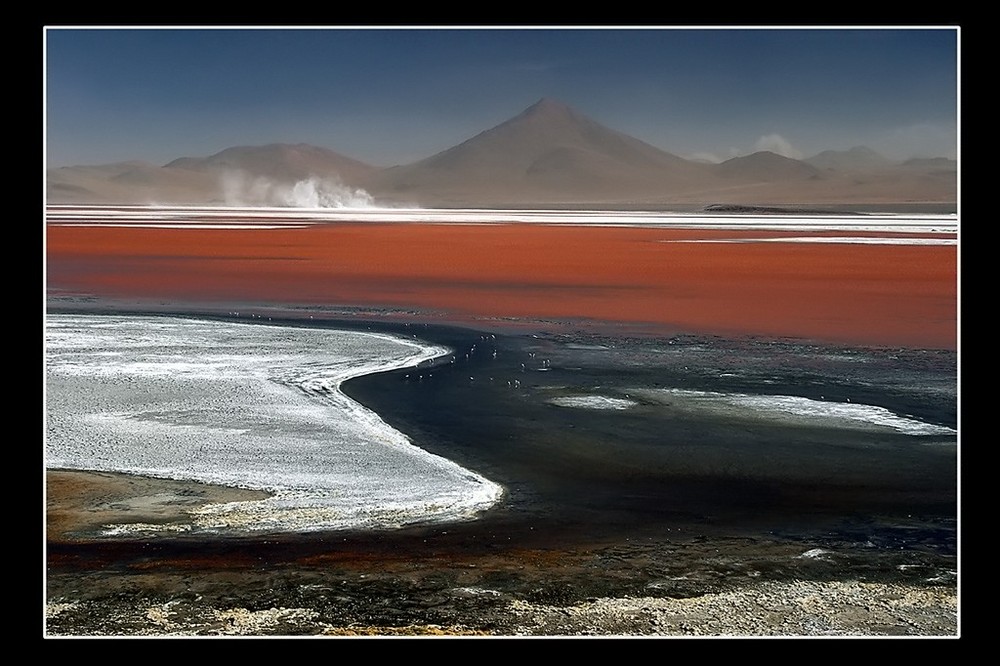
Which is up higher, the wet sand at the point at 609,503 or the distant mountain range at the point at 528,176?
the distant mountain range at the point at 528,176

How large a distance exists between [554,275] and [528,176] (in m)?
4.99

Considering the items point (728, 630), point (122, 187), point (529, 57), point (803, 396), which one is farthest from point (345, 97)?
point (728, 630)

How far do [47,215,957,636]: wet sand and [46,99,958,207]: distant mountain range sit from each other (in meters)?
1.26

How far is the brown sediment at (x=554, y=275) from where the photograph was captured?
40.4 ft


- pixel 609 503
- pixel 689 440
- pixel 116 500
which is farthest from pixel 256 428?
pixel 689 440

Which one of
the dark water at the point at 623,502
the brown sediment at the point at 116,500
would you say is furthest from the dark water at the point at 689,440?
the brown sediment at the point at 116,500

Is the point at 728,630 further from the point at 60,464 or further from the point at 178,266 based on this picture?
the point at 178,266

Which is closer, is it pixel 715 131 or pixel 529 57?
pixel 529 57

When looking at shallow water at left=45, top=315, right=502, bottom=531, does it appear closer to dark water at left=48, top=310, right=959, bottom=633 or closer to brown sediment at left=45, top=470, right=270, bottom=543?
brown sediment at left=45, top=470, right=270, bottom=543

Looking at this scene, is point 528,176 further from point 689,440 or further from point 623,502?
point 623,502

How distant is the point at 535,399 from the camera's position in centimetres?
927

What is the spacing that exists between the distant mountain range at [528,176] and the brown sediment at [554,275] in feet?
3.18

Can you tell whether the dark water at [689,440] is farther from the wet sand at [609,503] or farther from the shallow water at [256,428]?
the shallow water at [256,428]

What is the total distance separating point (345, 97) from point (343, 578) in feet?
18.7
